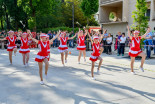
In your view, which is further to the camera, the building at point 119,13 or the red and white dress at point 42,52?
the building at point 119,13

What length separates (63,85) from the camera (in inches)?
267

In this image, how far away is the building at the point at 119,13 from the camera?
25087 mm

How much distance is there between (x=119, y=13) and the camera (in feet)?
109

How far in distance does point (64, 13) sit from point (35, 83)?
42.8 meters

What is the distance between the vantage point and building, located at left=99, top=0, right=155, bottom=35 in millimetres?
25087

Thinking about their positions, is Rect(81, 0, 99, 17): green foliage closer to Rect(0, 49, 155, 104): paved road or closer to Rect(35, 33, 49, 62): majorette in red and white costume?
Rect(0, 49, 155, 104): paved road

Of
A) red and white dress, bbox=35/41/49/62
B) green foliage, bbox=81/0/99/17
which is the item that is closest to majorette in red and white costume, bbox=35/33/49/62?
red and white dress, bbox=35/41/49/62

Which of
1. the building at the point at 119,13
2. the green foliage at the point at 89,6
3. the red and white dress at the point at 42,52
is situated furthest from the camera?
the green foliage at the point at 89,6

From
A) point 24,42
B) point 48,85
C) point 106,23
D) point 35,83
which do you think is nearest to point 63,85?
point 48,85

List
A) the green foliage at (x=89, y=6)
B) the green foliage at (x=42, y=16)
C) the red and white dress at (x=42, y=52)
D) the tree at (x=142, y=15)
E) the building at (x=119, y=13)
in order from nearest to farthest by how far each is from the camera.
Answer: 1. the red and white dress at (x=42, y=52)
2. the tree at (x=142, y=15)
3. the building at (x=119, y=13)
4. the green foliage at (x=89, y=6)
5. the green foliage at (x=42, y=16)

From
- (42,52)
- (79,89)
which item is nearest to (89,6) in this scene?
(42,52)

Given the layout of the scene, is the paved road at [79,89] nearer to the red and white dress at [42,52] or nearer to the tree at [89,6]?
the red and white dress at [42,52]

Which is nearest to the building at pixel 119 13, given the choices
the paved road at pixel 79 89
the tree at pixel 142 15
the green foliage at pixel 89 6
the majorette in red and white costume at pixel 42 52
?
the green foliage at pixel 89 6

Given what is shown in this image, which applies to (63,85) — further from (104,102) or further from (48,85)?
(104,102)
